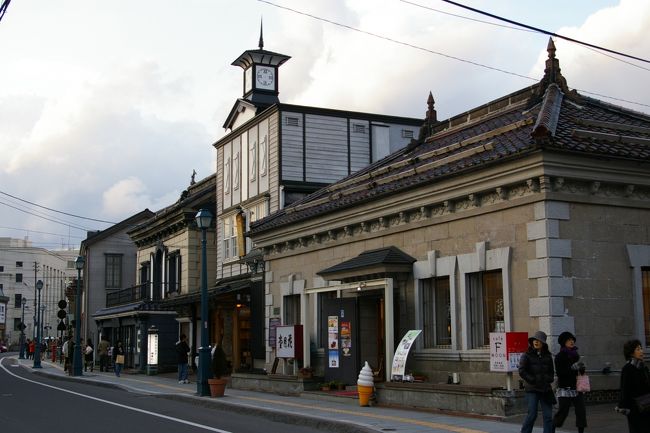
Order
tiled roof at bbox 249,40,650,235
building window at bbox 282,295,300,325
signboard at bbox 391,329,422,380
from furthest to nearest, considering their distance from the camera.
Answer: building window at bbox 282,295,300,325 → signboard at bbox 391,329,422,380 → tiled roof at bbox 249,40,650,235

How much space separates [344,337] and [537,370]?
9426 mm

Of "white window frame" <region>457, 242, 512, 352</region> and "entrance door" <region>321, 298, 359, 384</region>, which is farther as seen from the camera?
"entrance door" <region>321, 298, 359, 384</region>

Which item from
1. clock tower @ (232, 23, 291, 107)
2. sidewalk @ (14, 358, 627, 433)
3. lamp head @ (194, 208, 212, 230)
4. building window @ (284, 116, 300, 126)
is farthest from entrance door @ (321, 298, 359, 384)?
clock tower @ (232, 23, 291, 107)

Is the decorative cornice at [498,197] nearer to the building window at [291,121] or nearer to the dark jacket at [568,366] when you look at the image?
the dark jacket at [568,366]

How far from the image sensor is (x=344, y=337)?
68.9 feet

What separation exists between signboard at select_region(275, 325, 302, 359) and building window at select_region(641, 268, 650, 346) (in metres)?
9.92

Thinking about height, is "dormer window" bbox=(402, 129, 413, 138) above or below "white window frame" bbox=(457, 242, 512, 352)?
above

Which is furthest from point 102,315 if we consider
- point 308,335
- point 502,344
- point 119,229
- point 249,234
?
point 502,344

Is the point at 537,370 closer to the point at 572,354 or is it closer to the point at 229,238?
the point at 572,354

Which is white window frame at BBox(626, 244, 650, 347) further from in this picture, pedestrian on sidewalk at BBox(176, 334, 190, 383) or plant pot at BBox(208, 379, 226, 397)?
pedestrian on sidewalk at BBox(176, 334, 190, 383)

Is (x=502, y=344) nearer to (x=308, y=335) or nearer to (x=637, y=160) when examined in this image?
(x=637, y=160)

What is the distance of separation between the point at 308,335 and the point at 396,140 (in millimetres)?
14301

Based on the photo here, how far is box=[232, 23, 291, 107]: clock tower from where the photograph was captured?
36250 millimetres

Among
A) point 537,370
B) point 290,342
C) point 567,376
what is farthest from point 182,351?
point 537,370
